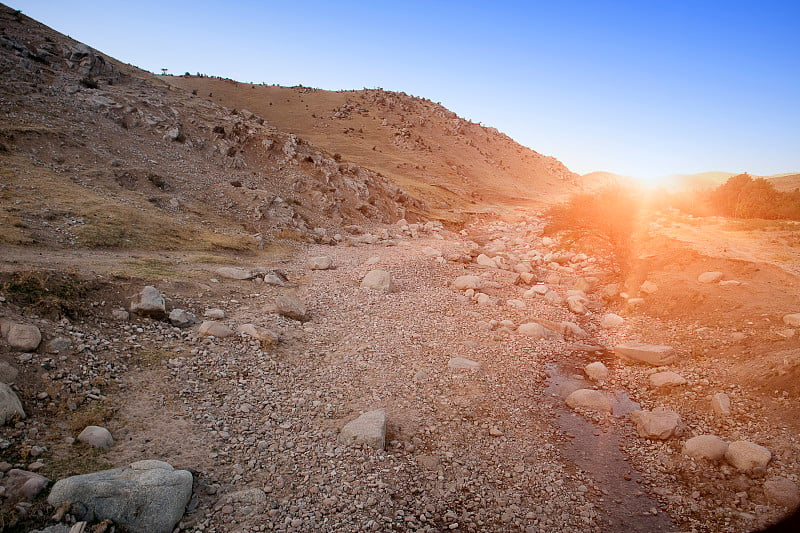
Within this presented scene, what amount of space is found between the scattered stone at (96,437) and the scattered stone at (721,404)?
11600 mm

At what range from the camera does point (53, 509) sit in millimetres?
5129

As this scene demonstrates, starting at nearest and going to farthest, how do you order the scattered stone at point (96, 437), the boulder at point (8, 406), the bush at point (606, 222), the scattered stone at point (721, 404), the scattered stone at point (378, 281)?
the boulder at point (8, 406)
the scattered stone at point (96, 437)
the scattered stone at point (721, 404)
the scattered stone at point (378, 281)
the bush at point (606, 222)

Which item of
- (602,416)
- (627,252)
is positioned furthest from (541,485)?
(627,252)

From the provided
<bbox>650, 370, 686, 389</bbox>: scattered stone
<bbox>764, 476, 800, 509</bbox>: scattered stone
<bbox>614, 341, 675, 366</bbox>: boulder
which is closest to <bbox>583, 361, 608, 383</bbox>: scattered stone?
<bbox>650, 370, 686, 389</bbox>: scattered stone

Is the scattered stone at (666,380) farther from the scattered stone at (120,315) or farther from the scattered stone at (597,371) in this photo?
the scattered stone at (120,315)

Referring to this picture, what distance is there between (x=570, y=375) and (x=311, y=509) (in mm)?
7893

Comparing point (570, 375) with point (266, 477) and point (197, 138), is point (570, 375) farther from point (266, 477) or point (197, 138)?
point (197, 138)

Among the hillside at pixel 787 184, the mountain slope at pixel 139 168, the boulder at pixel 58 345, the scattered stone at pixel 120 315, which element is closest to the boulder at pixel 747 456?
the boulder at pixel 58 345

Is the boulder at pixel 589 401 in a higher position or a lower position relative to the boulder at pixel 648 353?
lower

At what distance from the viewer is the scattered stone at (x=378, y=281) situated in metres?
16.0

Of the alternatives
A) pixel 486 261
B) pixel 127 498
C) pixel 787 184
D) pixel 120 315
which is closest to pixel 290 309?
pixel 120 315

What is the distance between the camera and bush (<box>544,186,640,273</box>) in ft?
82.0

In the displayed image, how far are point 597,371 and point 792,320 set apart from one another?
6.05 meters

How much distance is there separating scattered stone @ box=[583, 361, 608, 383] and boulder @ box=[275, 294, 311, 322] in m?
7.99
